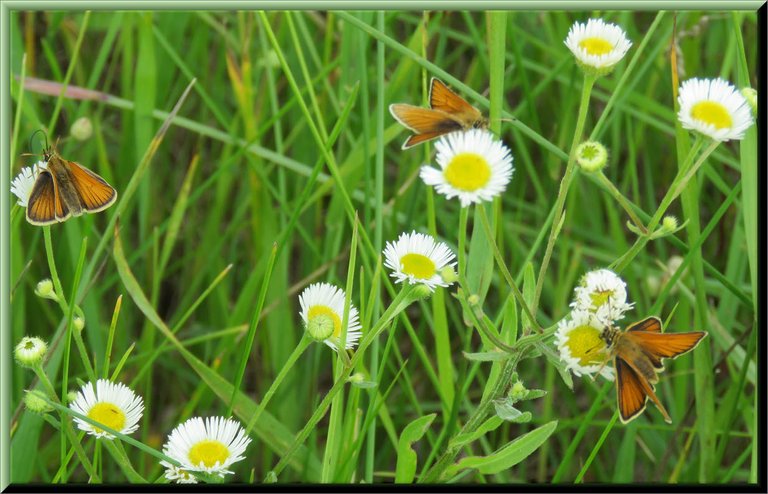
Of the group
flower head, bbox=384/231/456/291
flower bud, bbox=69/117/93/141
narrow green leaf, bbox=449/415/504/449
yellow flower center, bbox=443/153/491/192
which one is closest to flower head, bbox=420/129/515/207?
yellow flower center, bbox=443/153/491/192

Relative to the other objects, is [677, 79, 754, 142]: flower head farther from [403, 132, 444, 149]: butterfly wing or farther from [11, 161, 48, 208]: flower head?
[11, 161, 48, 208]: flower head

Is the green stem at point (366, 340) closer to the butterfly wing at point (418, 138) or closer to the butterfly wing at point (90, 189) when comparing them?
the butterfly wing at point (418, 138)

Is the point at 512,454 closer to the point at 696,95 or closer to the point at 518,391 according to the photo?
the point at 518,391

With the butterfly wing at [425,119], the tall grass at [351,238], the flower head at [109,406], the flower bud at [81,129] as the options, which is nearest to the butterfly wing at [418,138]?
the butterfly wing at [425,119]

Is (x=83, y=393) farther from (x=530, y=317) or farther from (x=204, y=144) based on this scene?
(x=204, y=144)

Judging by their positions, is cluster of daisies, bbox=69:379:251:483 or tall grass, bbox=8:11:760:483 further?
tall grass, bbox=8:11:760:483

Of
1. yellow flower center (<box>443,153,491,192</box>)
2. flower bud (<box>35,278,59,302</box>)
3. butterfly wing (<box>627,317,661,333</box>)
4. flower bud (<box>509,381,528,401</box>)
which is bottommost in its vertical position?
flower bud (<box>509,381,528,401</box>)

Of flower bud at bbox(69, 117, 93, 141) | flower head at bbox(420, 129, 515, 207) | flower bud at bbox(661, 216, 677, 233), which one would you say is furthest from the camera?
flower bud at bbox(69, 117, 93, 141)
